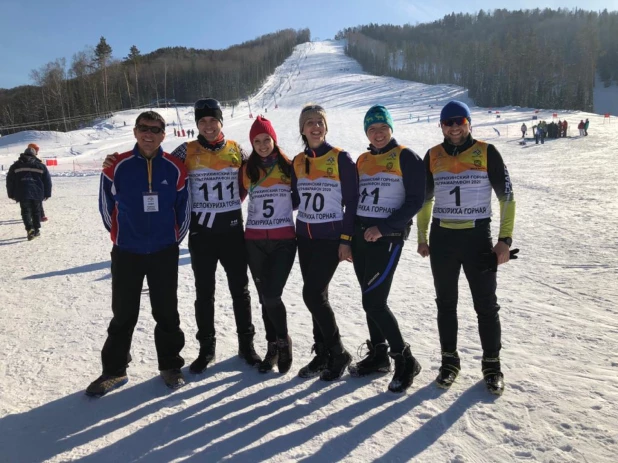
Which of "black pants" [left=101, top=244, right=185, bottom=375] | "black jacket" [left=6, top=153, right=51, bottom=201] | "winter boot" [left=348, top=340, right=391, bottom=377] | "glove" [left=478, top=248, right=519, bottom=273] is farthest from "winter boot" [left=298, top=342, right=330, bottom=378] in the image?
"black jacket" [left=6, top=153, right=51, bottom=201]

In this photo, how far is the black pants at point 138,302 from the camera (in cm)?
320

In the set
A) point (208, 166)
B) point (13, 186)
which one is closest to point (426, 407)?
point (208, 166)

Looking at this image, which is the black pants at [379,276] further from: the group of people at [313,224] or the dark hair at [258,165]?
the dark hair at [258,165]

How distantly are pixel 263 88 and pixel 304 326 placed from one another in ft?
285

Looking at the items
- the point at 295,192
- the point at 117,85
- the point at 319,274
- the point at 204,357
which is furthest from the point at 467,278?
the point at 117,85

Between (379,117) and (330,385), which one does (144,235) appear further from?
(379,117)

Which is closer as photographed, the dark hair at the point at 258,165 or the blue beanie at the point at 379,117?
the blue beanie at the point at 379,117

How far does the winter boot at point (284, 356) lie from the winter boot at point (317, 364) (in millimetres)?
126

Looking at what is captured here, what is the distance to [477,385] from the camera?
3213 millimetres

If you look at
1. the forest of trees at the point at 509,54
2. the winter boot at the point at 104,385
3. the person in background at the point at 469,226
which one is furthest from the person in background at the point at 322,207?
the forest of trees at the point at 509,54

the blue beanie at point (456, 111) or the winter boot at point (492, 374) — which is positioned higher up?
the blue beanie at point (456, 111)

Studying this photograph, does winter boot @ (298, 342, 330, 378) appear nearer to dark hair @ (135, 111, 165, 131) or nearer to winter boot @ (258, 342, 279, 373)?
winter boot @ (258, 342, 279, 373)

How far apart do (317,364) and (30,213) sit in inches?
318

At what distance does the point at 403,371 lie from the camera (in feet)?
10.6
